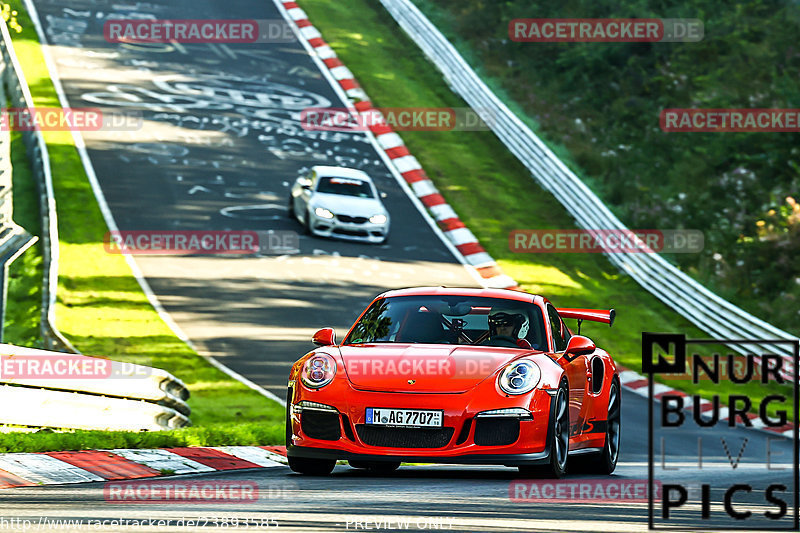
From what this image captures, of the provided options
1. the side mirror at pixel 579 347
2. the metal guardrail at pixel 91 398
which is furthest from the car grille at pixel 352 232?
the side mirror at pixel 579 347

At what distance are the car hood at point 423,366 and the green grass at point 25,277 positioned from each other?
11.2m

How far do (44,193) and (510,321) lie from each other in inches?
671

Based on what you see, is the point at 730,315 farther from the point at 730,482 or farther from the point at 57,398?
the point at 57,398

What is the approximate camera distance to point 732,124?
31156mm

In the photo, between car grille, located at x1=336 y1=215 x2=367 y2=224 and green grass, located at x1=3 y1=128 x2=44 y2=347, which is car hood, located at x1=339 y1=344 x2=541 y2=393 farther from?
car grille, located at x1=336 y1=215 x2=367 y2=224

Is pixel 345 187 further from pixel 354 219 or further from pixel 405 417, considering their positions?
pixel 405 417

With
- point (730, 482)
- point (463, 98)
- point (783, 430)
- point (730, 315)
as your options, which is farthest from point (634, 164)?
point (730, 482)

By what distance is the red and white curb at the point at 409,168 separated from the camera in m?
25.4

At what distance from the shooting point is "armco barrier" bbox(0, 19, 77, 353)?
62.2ft

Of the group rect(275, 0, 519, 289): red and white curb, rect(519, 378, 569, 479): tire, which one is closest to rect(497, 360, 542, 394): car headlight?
rect(519, 378, 569, 479): tire

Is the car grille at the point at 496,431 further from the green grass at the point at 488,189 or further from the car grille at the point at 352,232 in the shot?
the car grille at the point at 352,232

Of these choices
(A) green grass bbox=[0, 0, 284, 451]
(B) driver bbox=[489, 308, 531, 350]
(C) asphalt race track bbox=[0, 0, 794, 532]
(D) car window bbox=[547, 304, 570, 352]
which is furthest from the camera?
(A) green grass bbox=[0, 0, 284, 451]

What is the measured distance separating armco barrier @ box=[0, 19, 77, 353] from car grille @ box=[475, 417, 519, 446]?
6795mm

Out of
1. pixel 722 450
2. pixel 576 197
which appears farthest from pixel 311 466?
pixel 576 197
